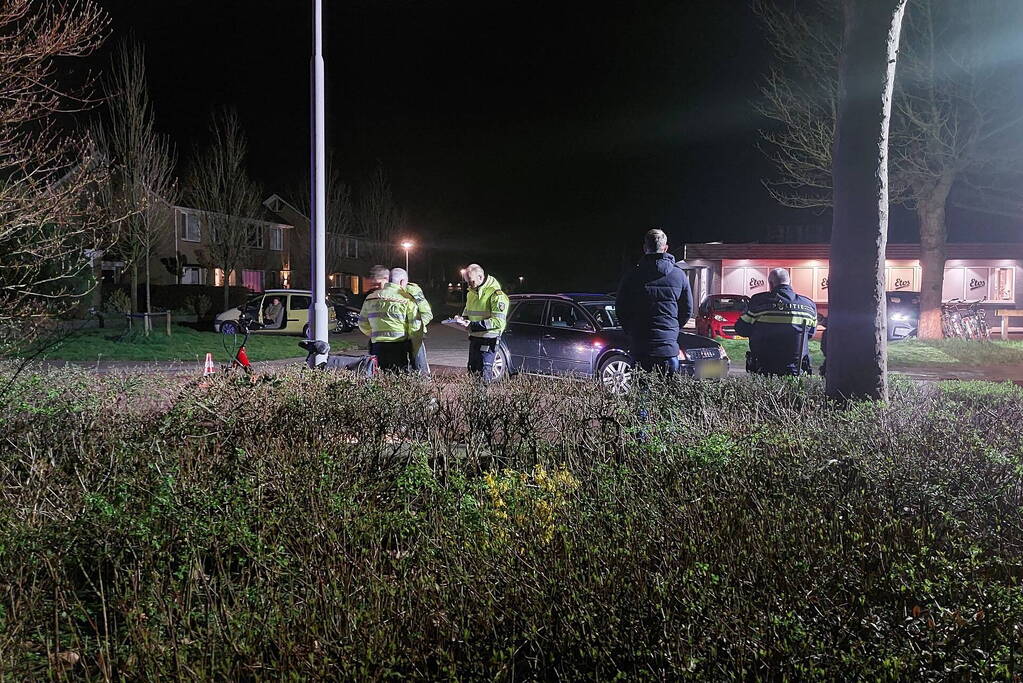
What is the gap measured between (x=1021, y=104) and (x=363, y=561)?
2102cm

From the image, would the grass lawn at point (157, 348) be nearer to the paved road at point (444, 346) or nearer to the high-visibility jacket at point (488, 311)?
the paved road at point (444, 346)

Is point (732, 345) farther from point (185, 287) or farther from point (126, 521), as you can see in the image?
point (185, 287)

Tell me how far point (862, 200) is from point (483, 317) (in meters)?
4.16

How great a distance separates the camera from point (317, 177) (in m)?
10.7

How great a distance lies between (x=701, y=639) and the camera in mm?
2441

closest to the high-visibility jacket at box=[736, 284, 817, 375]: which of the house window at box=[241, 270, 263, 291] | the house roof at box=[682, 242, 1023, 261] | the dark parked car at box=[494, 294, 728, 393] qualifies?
the dark parked car at box=[494, 294, 728, 393]

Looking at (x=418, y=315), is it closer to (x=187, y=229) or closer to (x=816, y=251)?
(x=816, y=251)

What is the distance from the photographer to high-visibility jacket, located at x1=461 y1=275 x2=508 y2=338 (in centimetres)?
930

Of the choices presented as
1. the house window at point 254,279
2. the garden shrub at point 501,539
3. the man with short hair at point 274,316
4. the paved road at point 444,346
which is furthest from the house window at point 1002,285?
the house window at point 254,279

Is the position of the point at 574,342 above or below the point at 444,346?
above

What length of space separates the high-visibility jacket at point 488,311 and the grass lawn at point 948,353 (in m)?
7.90

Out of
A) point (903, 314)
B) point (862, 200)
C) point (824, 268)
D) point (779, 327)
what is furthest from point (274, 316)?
point (824, 268)

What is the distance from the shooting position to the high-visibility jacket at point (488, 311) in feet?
30.5

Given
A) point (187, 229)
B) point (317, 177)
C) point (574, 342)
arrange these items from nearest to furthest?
point (317, 177)
point (574, 342)
point (187, 229)
